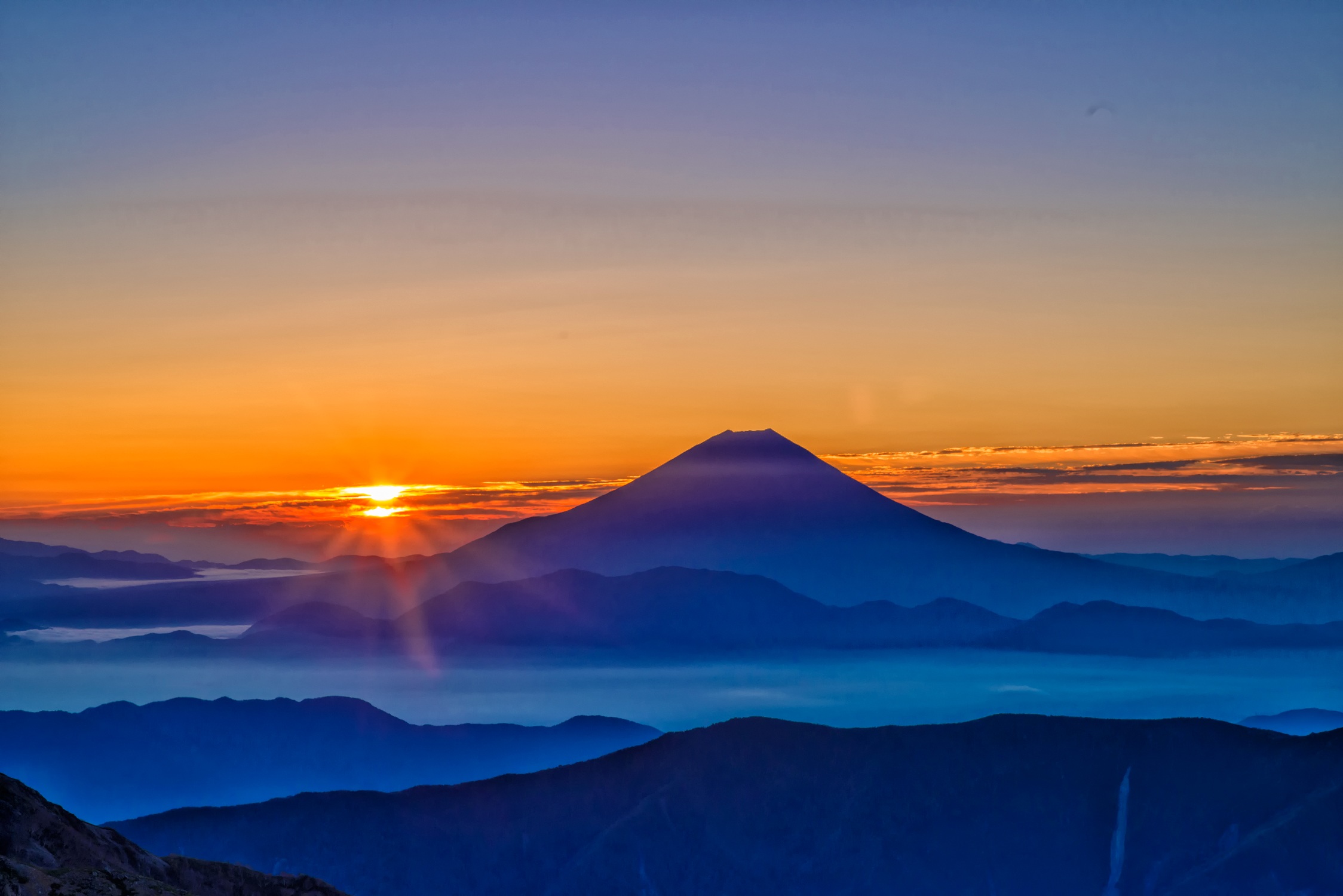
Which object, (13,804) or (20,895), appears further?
(13,804)

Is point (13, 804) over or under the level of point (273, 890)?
over

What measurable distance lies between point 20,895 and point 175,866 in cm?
3340

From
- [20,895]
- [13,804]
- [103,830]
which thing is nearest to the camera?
[20,895]

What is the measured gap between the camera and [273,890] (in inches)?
3472

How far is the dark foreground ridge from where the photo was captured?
56812 mm

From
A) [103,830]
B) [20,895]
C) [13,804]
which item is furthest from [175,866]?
[20,895]

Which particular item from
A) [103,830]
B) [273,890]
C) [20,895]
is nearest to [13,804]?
[103,830]

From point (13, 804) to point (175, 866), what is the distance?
486 inches

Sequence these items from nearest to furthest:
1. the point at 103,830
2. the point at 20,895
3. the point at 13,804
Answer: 1. the point at 20,895
2. the point at 13,804
3. the point at 103,830

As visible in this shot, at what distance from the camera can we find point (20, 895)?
176ft

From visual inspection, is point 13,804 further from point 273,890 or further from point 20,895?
point 20,895

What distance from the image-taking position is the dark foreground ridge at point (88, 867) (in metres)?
56.8

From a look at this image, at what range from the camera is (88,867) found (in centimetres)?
7112

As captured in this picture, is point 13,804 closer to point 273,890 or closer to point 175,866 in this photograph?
point 175,866
